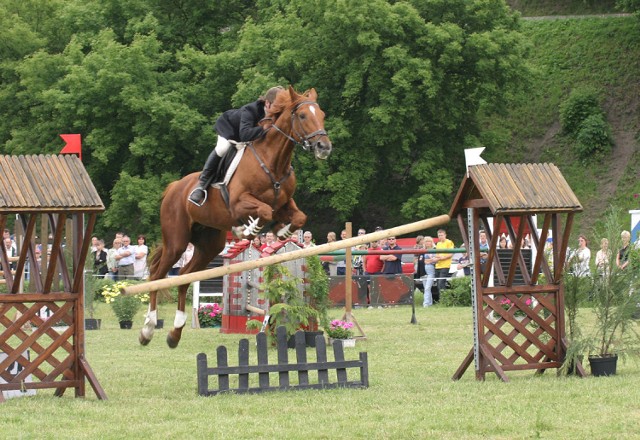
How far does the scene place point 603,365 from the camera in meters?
11.3

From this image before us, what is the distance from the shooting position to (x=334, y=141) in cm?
3475

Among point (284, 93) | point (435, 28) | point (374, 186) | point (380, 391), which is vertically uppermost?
point (435, 28)

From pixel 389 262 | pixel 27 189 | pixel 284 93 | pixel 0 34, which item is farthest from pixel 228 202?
pixel 0 34

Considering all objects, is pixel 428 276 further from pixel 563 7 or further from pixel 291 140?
Answer: pixel 563 7

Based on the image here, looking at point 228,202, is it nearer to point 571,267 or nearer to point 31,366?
point 31,366

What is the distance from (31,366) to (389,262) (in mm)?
11856

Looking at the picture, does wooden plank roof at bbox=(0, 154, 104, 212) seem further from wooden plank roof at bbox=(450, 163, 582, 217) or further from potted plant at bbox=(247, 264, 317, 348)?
potted plant at bbox=(247, 264, 317, 348)

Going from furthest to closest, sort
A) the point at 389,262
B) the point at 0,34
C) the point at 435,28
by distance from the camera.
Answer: the point at 0,34 < the point at 435,28 < the point at 389,262

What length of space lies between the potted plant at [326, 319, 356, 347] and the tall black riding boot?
426 centimetres

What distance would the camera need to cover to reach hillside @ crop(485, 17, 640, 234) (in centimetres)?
3594

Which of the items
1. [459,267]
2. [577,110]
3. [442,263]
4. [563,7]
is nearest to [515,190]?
[442,263]

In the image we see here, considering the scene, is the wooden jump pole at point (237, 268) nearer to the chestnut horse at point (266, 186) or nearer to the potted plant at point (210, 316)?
the chestnut horse at point (266, 186)

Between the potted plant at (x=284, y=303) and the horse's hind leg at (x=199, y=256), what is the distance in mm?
2580

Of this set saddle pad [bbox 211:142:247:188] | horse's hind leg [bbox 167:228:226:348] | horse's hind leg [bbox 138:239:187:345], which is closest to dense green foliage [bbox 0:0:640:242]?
horse's hind leg [bbox 138:239:187:345]
